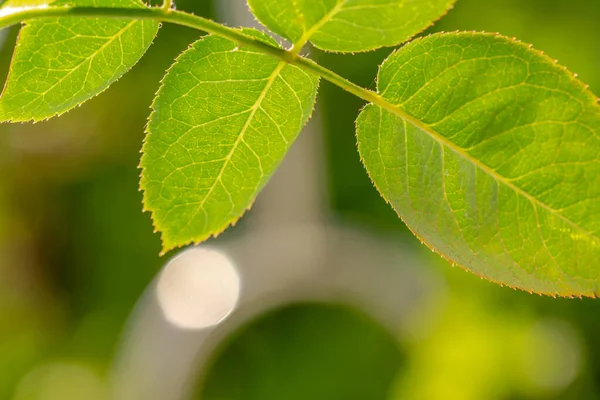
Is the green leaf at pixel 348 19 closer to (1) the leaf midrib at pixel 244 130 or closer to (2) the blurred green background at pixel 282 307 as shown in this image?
(1) the leaf midrib at pixel 244 130

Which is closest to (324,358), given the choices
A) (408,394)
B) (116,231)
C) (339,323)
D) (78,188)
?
(339,323)

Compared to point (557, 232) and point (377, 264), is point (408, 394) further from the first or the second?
point (557, 232)

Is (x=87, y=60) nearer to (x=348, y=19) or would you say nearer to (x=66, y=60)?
(x=66, y=60)

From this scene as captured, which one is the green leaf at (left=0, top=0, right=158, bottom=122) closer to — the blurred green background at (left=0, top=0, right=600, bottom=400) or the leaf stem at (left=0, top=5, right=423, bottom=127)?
the leaf stem at (left=0, top=5, right=423, bottom=127)

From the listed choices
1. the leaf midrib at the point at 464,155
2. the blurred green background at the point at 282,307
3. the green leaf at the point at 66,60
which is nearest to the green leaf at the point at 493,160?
the leaf midrib at the point at 464,155

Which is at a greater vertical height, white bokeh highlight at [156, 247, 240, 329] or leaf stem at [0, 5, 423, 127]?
white bokeh highlight at [156, 247, 240, 329]

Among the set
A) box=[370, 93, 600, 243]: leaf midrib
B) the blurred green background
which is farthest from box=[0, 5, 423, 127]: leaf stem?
the blurred green background

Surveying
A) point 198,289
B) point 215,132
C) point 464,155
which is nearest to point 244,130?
point 215,132
